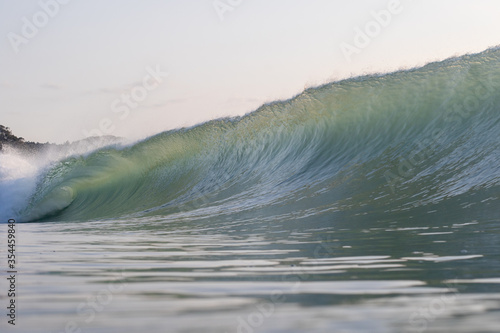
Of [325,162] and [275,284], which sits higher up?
[325,162]

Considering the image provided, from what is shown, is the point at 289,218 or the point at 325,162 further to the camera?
the point at 325,162

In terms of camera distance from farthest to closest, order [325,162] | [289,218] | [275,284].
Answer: [325,162] → [289,218] → [275,284]

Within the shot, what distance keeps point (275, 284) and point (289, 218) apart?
4381 millimetres

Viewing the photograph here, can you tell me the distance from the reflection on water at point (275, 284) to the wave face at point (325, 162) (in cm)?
213

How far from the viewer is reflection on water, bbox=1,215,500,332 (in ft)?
7.36

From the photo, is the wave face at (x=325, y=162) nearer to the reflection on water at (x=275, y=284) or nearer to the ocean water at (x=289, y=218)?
the ocean water at (x=289, y=218)

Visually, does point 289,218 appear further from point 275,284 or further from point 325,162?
point 275,284

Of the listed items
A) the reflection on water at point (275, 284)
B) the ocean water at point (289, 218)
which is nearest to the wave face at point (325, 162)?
the ocean water at point (289, 218)

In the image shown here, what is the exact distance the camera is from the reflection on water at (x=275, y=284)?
224 cm

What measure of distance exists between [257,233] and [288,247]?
4.67 feet

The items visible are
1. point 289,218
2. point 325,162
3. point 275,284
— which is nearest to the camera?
point 275,284

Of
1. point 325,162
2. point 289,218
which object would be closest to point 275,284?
point 289,218

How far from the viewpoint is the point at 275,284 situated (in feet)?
10.1

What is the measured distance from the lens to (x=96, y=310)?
2.50m
